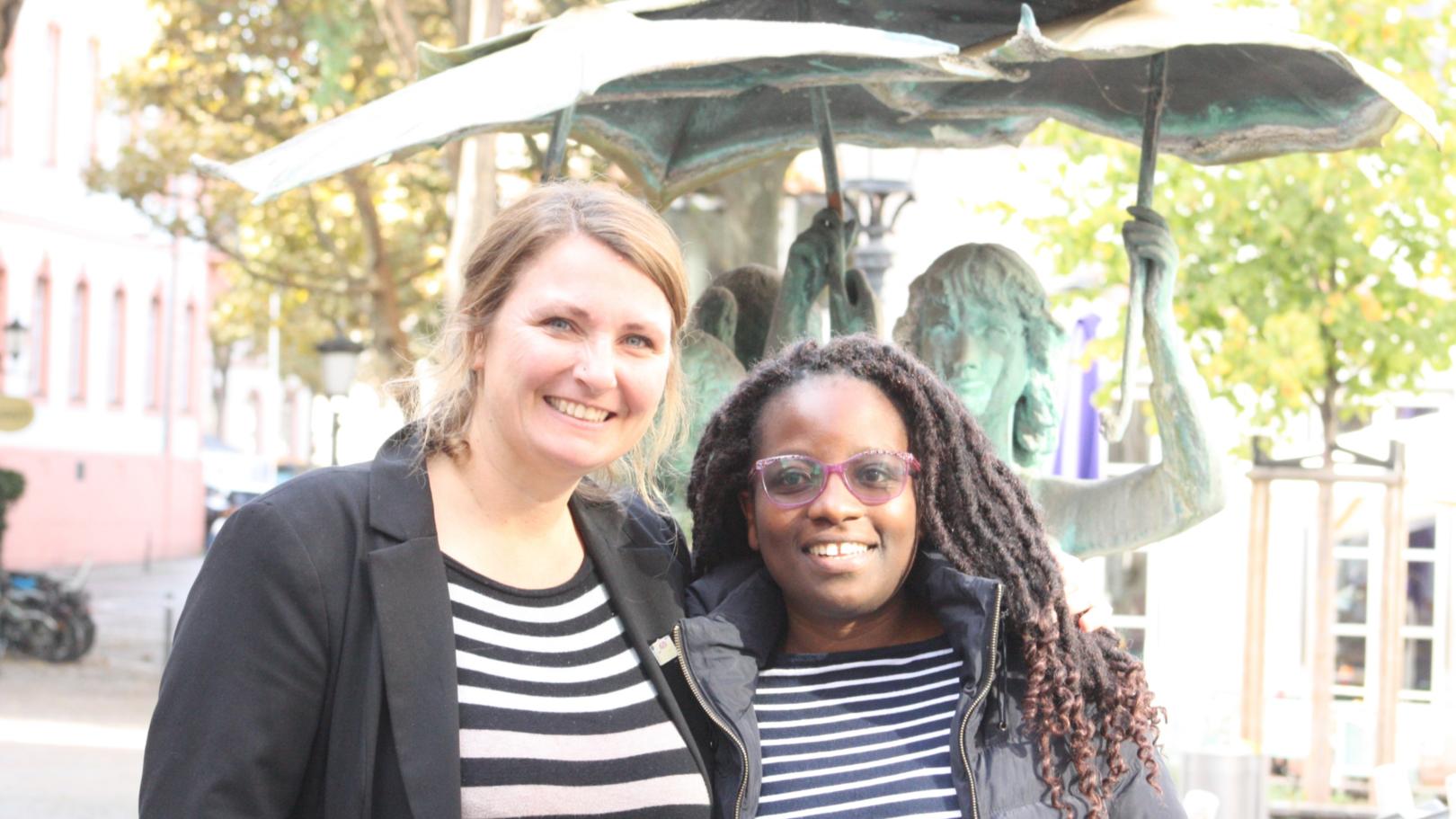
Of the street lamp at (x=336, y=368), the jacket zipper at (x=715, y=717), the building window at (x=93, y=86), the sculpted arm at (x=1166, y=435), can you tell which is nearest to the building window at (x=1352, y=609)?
the street lamp at (x=336, y=368)

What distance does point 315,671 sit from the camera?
96.7 inches

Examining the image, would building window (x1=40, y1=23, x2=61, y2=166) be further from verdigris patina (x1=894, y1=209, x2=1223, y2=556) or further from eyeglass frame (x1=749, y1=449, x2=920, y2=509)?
eyeglass frame (x1=749, y1=449, x2=920, y2=509)

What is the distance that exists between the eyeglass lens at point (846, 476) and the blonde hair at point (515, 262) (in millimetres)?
286

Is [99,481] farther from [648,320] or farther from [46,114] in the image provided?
[648,320]

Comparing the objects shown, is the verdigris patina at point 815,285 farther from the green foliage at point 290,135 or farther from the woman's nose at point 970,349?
the green foliage at point 290,135

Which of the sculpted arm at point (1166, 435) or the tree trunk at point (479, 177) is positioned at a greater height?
the tree trunk at point (479, 177)

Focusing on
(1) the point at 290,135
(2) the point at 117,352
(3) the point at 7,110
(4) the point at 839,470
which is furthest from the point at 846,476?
(2) the point at 117,352

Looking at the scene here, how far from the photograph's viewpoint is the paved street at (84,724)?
37.2ft

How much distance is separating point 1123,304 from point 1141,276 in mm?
9314

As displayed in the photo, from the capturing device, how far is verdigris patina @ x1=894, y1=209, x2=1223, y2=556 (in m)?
4.31

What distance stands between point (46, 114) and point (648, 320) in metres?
31.4

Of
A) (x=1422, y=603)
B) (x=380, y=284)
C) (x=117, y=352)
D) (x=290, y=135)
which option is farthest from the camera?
(x=117, y=352)

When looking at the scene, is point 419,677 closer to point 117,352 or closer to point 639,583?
point 639,583

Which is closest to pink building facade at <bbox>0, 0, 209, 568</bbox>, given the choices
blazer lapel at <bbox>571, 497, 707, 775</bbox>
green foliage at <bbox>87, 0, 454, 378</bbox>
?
green foliage at <bbox>87, 0, 454, 378</bbox>
